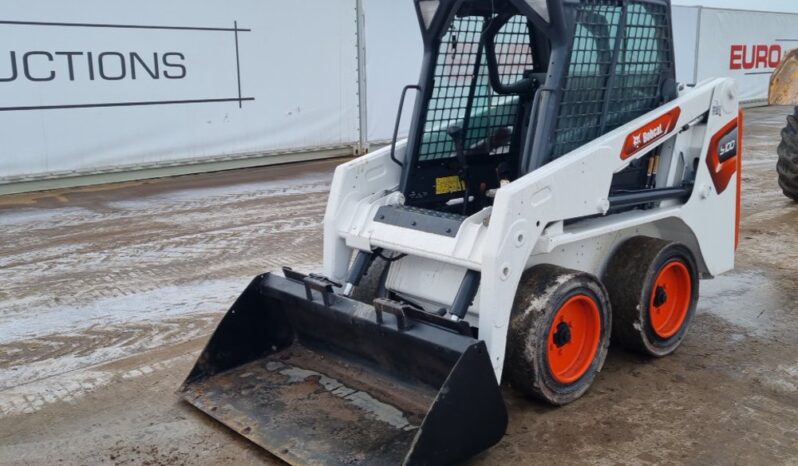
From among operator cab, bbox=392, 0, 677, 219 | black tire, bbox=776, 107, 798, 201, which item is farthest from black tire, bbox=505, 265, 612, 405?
black tire, bbox=776, 107, 798, 201

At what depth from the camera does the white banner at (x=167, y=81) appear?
8742 mm

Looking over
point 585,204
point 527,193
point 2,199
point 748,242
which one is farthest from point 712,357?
point 2,199

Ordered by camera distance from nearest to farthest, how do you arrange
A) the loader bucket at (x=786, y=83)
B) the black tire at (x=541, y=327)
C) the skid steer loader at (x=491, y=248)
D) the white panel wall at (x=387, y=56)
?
the skid steer loader at (x=491, y=248), the black tire at (x=541, y=327), the loader bucket at (x=786, y=83), the white panel wall at (x=387, y=56)

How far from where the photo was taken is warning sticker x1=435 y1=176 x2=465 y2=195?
13.5 ft

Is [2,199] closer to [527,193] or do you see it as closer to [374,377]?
[374,377]

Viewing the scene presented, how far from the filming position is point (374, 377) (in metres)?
3.51

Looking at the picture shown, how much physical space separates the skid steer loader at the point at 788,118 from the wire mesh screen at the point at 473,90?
2.82m

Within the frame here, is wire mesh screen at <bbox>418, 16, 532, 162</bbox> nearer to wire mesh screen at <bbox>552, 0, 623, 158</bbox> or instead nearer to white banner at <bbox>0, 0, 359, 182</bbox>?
wire mesh screen at <bbox>552, 0, 623, 158</bbox>

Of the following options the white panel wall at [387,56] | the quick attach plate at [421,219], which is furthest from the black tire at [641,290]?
the white panel wall at [387,56]

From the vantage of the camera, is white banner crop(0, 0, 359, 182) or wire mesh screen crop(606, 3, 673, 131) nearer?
wire mesh screen crop(606, 3, 673, 131)

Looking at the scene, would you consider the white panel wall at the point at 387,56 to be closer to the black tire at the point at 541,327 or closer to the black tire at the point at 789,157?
the black tire at the point at 789,157

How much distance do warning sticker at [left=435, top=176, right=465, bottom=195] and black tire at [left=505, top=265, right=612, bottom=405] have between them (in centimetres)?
80

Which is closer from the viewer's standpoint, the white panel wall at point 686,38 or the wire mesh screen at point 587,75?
the wire mesh screen at point 587,75

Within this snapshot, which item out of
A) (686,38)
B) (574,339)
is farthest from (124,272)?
(686,38)
